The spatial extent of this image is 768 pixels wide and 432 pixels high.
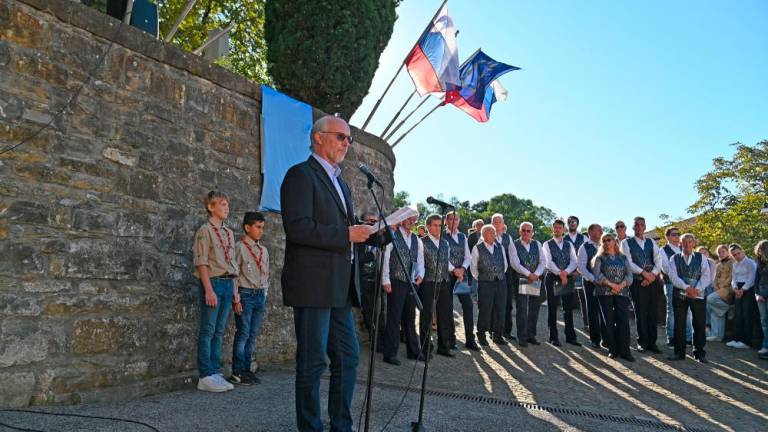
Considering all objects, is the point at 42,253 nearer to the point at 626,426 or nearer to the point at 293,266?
the point at 293,266

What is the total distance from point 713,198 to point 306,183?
2774 centimetres

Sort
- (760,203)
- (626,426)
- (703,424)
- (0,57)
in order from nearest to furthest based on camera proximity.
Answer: (0,57), (626,426), (703,424), (760,203)

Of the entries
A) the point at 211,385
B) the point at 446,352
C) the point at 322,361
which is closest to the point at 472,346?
the point at 446,352

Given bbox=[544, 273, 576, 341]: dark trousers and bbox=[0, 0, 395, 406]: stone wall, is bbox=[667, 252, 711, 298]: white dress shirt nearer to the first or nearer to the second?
bbox=[544, 273, 576, 341]: dark trousers

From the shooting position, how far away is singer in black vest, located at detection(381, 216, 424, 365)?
6953 millimetres

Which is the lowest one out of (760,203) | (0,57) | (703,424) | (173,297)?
(703,424)

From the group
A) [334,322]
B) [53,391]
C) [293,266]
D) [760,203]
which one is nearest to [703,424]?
[334,322]

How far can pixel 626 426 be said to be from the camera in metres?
4.54

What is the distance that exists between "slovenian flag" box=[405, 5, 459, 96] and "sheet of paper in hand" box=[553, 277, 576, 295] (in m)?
3.70

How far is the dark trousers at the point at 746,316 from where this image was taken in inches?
371

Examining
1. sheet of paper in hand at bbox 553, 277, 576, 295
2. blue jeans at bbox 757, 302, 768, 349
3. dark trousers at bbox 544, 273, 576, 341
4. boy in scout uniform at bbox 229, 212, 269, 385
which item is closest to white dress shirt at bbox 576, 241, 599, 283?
sheet of paper in hand at bbox 553, 277, 576, 295

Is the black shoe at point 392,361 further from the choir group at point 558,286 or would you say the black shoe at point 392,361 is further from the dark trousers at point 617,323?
the dark trousers at point 617,323

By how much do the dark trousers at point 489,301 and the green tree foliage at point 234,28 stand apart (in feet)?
34.0

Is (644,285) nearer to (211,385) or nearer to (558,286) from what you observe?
(558,286)
